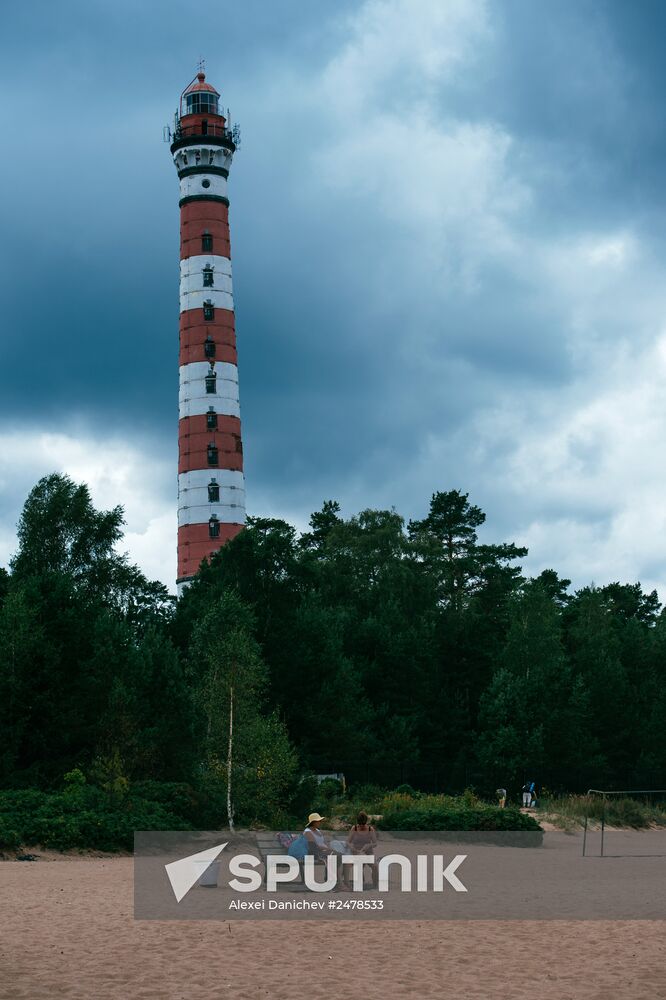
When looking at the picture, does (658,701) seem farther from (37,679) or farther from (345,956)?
(345,956)

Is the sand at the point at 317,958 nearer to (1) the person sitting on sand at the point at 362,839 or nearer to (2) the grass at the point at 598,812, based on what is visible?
(1) the person sitting on sand at the point at 362,839

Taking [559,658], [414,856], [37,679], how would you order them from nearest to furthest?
[414,856]
[37,679]
[559,658]

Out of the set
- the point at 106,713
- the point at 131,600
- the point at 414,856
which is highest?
the point at 131,600

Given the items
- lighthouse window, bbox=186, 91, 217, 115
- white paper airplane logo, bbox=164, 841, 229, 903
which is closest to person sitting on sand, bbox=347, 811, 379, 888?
white paper airplane logo, bbox=164, 841, 229, 903

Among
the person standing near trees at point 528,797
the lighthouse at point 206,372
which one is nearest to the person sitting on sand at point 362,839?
the person standing near trees at point 528,797

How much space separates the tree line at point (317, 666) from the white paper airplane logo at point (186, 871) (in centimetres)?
932

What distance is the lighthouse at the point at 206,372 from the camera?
63.8 metres

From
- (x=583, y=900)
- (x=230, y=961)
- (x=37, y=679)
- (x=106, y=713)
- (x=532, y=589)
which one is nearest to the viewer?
(x=230, y=961)

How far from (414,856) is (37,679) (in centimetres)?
1489

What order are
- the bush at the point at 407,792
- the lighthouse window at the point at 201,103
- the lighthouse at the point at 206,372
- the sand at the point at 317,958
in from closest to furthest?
the sand at the point at 317,958, the bush at the point at 407,792, the lighthouse at the point at 206,372, the lighthouse window at the point at 201,103

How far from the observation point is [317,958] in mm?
15125

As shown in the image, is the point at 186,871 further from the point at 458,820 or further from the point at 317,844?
the point at 458,820

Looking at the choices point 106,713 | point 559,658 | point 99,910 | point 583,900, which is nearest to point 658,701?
point 559,658

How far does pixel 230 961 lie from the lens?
14773mm
